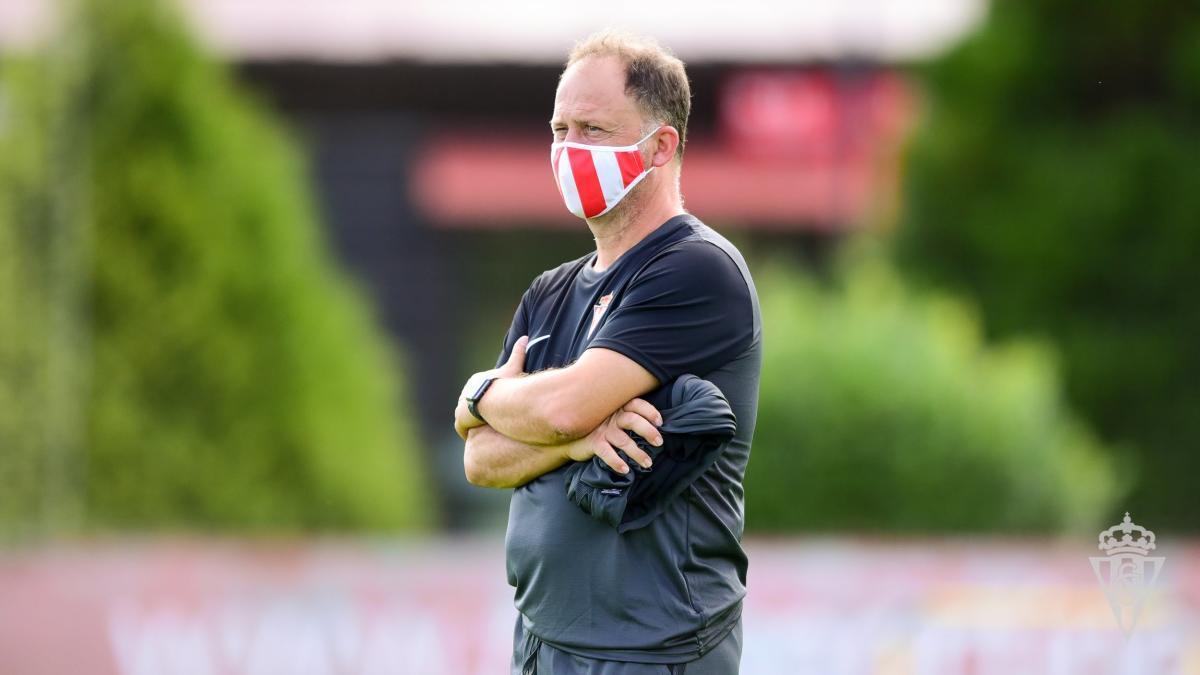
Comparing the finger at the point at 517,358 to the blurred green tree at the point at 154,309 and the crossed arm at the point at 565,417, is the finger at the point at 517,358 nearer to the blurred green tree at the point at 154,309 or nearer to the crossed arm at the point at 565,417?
the crossed arm at the point at 565,417

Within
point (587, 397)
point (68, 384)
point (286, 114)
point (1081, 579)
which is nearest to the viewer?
point (587, 397)

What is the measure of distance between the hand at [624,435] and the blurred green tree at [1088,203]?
9.48 m

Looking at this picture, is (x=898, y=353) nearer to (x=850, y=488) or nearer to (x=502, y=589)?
(x=850, y=488)

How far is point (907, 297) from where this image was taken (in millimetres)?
11609

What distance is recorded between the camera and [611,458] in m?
3.03

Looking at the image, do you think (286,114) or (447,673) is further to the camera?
(286,114)

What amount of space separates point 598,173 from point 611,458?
656 millimetres

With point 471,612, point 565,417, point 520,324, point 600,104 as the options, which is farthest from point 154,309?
point 565,417

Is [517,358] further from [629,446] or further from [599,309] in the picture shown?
[629,446]

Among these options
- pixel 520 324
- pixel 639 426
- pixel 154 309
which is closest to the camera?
pixel 639 426

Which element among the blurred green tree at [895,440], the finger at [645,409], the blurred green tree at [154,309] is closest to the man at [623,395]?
the finger at [645,409]

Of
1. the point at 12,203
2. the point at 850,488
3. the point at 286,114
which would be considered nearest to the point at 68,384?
the point at 12,203

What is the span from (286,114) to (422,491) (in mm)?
6888

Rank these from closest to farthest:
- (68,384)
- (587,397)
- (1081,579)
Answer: (587,397) → (1081,579) → (68,384)
